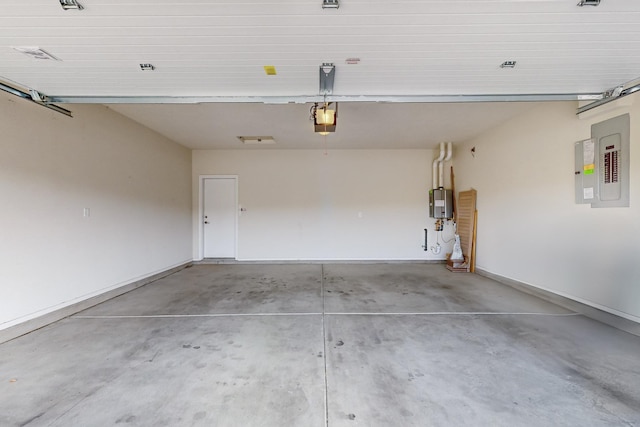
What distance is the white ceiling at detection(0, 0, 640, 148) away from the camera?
162 centimetres

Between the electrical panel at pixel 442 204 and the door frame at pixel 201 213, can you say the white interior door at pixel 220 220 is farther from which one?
the electrical panel at pixel 442 204

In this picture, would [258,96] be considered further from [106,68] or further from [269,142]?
[269,142]

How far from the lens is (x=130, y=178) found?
4324 millimetres

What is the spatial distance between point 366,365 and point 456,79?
103 inches

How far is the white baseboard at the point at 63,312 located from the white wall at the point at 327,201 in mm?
2183

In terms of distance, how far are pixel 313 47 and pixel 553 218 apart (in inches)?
150

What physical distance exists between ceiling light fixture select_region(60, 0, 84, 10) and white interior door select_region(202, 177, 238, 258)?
5.03 metres

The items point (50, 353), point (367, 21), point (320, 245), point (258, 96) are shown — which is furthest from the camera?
point (320, 245)

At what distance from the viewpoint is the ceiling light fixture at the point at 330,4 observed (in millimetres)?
1529

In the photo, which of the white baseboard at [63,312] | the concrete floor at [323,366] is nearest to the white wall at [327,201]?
the white baseboard at [63,312]

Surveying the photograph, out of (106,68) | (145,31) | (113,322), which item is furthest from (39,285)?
(145,31)

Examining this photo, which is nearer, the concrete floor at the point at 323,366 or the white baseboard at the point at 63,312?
the concrete floor at the point at 323,366

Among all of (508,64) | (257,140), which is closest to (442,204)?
(508,64)

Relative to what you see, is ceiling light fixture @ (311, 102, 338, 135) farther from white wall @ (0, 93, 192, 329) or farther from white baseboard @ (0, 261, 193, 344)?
white baseboard @ (0, 261, 193, 344)
